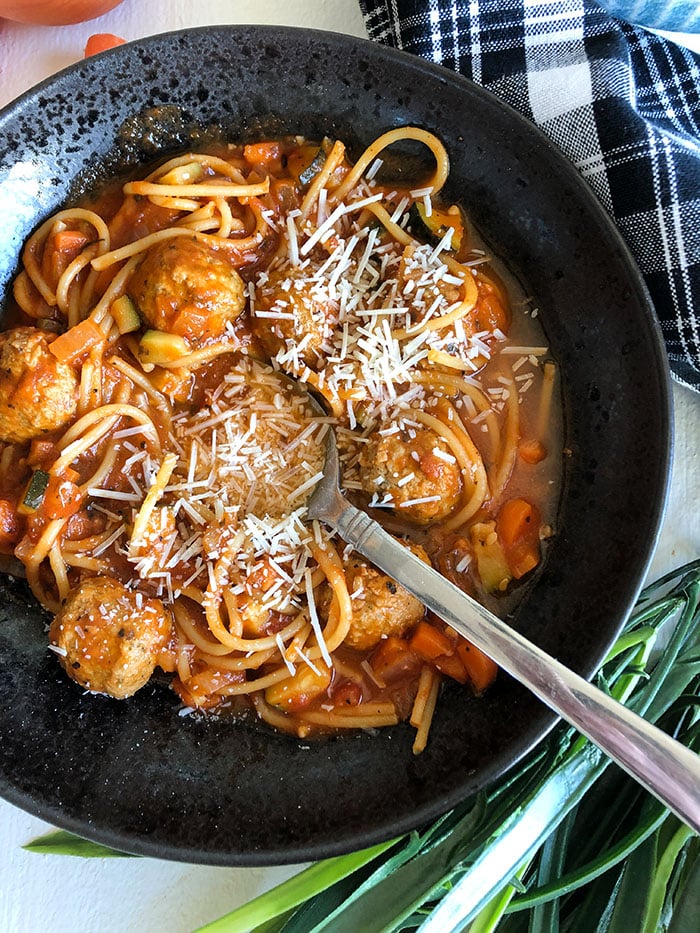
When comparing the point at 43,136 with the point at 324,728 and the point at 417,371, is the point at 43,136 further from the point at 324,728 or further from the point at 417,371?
the point at 324,728

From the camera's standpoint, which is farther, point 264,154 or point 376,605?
point 264,154

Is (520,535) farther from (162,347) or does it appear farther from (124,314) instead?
(124,314)

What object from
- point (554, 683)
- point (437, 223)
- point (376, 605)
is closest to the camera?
point (554, 683)

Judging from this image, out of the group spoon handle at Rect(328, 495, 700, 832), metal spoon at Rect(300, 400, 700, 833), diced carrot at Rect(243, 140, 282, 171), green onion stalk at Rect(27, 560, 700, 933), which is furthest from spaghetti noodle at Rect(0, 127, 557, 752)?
green onion stalk at Rect(27, 560, 700, 933)

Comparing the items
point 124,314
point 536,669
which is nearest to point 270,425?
point 124,314

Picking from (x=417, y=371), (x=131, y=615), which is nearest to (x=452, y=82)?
(x=417, y=371)
